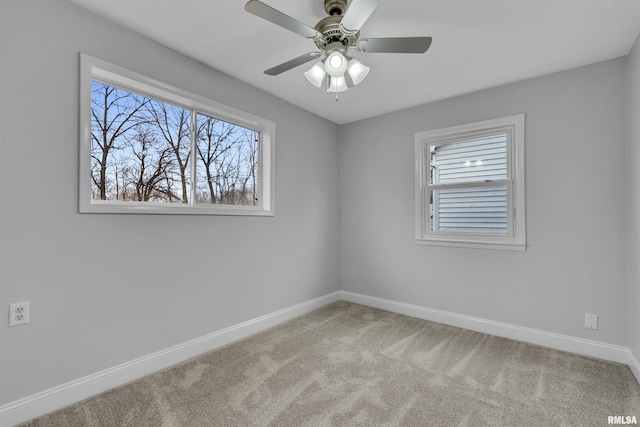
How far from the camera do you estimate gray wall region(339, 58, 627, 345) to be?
239 centimetres

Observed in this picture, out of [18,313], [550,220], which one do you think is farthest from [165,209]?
[550,220]

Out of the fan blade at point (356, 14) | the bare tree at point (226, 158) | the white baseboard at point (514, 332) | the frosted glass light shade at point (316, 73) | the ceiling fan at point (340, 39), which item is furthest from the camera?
the bare tree at point (226, 158)

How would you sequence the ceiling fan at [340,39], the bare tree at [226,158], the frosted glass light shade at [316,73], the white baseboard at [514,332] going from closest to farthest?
the ceiling fan at [340,39]
the frosted glass light shade at [316,73]
the white baseboard at [514,332]
the bare tree at [226,158]

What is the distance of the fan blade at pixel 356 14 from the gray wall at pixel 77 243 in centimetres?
151

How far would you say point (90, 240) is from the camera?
6.26 ft

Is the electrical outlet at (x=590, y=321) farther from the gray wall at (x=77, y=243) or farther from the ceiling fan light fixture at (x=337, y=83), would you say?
the gray wall at (x=77, y=243)

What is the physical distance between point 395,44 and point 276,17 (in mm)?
689

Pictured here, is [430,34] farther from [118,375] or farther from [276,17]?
[118,375]

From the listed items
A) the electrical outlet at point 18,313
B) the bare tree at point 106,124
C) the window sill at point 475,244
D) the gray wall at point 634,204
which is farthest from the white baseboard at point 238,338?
the bare tree at point 106,124

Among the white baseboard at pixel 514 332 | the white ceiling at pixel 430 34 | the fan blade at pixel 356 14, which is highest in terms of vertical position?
the white ceiling at pixel 430 34

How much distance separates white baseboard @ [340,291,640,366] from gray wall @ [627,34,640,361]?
0.50 feet

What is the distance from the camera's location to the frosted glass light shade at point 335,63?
1.75 metres

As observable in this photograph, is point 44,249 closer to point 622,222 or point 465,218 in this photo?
point 465,218

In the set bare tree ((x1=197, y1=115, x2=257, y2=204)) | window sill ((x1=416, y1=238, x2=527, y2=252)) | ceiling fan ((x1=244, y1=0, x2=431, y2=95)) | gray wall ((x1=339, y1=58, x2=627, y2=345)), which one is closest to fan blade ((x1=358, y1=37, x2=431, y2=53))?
ceiling fan ((x1=244, y1=0, x2=431, y2=95))
